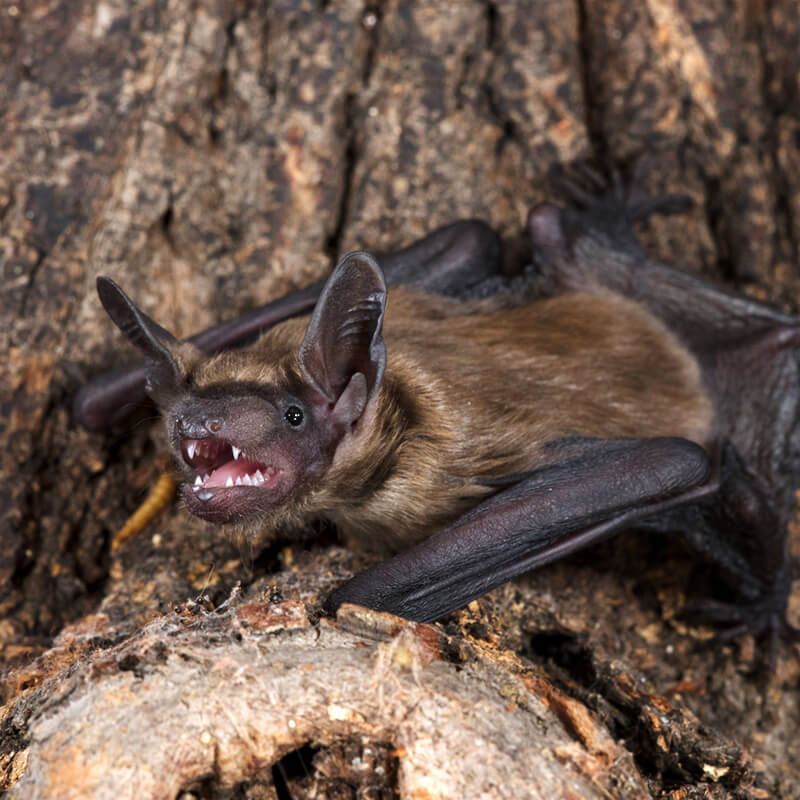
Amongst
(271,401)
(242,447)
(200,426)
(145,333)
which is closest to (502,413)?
(271,401)

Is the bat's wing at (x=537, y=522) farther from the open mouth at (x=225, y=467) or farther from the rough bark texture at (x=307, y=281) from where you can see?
the open mouth at (x=225, y=467)

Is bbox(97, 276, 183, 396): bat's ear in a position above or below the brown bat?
above

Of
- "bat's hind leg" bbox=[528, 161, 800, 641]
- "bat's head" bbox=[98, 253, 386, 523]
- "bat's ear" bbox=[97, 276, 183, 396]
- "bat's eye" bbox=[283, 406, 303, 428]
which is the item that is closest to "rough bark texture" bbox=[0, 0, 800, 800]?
"bat's hind leg" bbox=[528, 161, 800, 641]

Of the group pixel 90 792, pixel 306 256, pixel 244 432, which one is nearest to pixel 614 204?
pixel 306 256

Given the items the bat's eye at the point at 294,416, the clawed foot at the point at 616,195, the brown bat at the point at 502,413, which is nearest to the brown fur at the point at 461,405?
the brown bat at the point at 502,413

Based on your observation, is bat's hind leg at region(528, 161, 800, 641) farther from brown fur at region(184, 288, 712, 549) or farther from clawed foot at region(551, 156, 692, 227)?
brown fur at region(184, 288, 712, 549)

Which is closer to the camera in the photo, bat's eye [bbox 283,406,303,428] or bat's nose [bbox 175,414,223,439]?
bat's nose [bbox 175,414,223,439]

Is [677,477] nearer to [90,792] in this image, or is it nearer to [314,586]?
[314,586]
